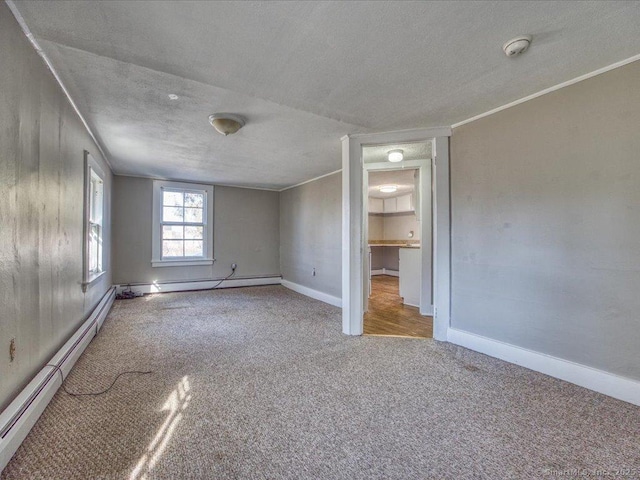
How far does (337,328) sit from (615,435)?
90.5 inches

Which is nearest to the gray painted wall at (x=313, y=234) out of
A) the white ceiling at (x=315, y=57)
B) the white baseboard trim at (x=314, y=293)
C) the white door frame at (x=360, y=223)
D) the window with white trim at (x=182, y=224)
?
the white baseboard trim at (x=314, y=293)

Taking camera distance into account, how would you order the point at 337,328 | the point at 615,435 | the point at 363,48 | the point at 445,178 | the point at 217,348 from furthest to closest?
the point at 337,328
the point at 445,178
the point at 217,348
the point at 363,48
the point at 615,435

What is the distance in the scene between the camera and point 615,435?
4.95 feet

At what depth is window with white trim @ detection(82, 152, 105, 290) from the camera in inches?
114

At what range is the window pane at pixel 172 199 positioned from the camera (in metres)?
5.53

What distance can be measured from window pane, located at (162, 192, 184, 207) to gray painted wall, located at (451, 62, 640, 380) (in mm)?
5033

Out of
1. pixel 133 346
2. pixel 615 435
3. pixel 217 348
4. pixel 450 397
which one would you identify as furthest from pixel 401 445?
pixel 133 346

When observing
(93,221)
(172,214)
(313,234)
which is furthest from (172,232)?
(313,234)

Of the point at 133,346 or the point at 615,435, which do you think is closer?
the point at 615,435

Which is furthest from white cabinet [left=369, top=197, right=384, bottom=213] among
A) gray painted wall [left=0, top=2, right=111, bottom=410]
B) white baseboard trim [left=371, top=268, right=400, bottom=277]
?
gray painted wall [left=0, top=2, right=111, bottom=410]

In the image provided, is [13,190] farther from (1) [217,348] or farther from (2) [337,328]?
(2) [337,328]

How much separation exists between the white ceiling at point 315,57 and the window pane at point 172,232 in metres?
2.82

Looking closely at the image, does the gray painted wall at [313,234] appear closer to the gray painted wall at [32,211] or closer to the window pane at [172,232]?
the window pane at [172,232]

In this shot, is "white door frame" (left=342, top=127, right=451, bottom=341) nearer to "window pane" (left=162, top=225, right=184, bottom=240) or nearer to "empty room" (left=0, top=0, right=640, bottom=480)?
"empty room" (left=0, top=0, right=640, bottom=480)
